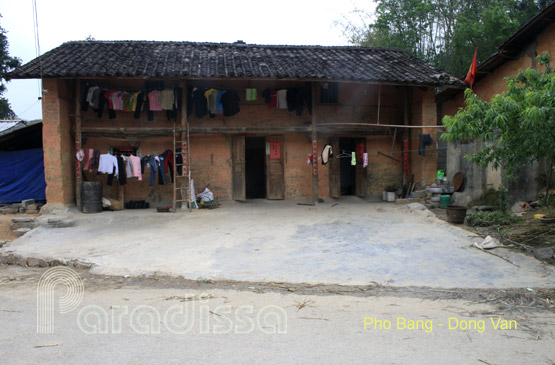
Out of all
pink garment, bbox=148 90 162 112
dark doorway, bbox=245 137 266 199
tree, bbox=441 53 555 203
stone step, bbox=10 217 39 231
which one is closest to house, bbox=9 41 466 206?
pink garment, bbox=148 90 162 112

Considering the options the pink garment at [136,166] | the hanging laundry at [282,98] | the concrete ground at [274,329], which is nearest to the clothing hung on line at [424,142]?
the hanging laundry at [282,98]

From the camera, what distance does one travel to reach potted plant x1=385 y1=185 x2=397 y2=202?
13.5m

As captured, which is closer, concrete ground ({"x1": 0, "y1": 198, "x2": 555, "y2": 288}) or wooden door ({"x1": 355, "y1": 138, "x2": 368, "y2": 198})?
concrete ground ({"x1": 0, "y1": 198, "x2": 555, "y2": 288})

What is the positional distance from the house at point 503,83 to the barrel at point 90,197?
1095 cm

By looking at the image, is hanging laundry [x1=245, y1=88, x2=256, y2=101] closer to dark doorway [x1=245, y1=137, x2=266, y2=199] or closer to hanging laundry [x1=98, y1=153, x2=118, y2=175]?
hanging laundry [x1=98, y1=153, x2=118, y2=175]

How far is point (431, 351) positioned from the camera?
3.35 metres

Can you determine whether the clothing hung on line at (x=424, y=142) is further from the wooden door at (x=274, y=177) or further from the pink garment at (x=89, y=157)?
the pink garment at (x=89, y=157)

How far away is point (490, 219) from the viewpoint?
8.84m

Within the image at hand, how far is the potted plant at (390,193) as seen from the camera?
44.4ft

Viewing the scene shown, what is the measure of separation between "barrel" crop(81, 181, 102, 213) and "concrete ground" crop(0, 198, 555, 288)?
0.33 metres

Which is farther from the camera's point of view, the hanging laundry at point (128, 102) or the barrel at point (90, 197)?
the hanging laundry at point (128, 102)

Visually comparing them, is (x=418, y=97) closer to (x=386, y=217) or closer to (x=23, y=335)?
(x=386, y=217)

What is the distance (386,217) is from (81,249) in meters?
7.44

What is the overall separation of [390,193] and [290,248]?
7.14m
